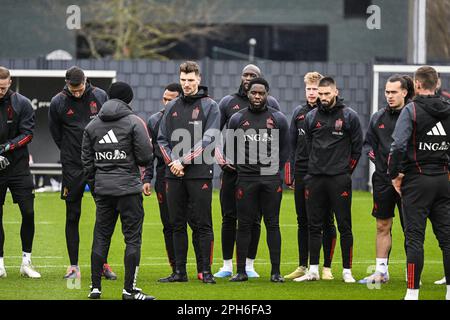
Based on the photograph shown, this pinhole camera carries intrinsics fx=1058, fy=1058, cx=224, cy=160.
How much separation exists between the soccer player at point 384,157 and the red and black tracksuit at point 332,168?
0.24 metres

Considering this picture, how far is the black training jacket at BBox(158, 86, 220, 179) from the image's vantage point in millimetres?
11539

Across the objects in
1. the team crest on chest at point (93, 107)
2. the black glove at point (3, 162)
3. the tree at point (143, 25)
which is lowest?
the black glove at point (3, 162)

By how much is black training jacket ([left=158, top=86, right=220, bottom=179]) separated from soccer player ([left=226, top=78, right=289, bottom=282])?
1.23ft

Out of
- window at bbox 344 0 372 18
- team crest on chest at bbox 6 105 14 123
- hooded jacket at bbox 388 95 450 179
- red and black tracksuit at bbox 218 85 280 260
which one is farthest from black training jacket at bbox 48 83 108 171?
window at bbox 344 0 372 18

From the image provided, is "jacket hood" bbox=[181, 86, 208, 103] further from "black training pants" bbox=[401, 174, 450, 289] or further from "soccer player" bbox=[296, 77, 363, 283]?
"black training pants" bbox=[401, 174, 450, 289]

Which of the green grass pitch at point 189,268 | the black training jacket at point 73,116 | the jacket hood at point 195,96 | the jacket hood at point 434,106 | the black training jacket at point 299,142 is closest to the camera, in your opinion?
the jacket hood at point 434,106

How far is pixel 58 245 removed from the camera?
15.1 meters

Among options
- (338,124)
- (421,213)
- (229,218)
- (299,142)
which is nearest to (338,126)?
(338,124)

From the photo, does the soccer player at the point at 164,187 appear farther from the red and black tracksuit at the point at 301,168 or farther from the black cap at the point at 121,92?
the black cap at the point at 121,92

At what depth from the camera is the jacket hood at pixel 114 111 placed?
10.2m

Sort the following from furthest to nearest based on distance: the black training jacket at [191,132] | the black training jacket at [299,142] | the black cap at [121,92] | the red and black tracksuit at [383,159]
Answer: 1. the black training jacket at [299,142]
2. the red and black tracksuit at [383,159]
3. the black training jacket at [191,132]
4. the black cap at [121,92]

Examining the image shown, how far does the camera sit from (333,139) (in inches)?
468

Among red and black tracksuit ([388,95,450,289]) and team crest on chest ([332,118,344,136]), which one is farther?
team crest on chest ([332,118,344,136])

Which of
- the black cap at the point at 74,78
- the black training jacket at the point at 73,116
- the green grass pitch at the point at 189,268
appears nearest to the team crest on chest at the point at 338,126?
the green grass pitch at the point at 189,268
